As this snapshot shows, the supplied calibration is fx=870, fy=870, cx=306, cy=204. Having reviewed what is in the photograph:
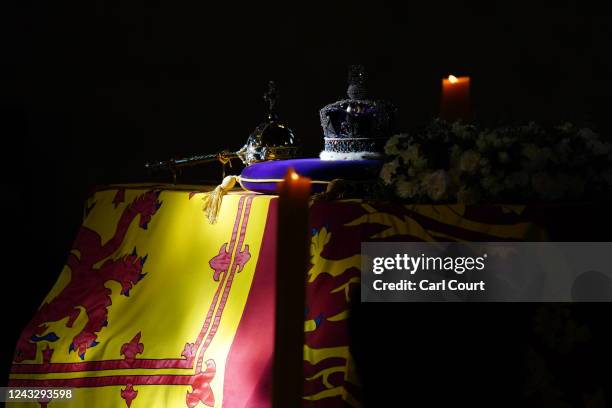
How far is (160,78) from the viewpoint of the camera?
12.2 ft

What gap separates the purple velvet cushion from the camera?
213 cm

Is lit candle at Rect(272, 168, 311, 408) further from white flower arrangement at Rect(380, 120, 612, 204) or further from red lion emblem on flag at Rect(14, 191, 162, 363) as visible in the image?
red lion emblem on flag at Rect(14, 191, 162, 363)

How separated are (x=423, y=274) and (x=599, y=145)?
1.53ft

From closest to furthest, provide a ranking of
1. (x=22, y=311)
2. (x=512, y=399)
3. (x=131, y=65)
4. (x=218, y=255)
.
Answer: (x=512, y=399)
(x=218, y=255)
(x=22, y=311)
(x=131, y=65)

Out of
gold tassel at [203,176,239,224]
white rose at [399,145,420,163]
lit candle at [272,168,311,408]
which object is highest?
gold tassel at [203,176,239,224]

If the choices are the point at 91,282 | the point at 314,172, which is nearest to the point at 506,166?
the point at 314,172

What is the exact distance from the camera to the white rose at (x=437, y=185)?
1.75m

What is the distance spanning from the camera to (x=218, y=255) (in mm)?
2197

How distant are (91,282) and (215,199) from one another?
1.68 feet

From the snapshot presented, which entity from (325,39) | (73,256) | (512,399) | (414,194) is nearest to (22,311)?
(73,256)

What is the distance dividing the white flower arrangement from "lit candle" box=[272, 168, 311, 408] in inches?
32.7

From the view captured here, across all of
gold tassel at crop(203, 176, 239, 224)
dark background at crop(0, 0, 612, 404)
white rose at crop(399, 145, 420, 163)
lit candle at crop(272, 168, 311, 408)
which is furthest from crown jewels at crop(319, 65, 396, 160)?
lit candle at crop(272, 168, 311, 408)

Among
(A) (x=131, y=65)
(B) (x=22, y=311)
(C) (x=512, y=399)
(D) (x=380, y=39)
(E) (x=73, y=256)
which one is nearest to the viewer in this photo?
(C) (x=512, y=399)

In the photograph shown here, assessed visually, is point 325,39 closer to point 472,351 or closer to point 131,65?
point 131,65
